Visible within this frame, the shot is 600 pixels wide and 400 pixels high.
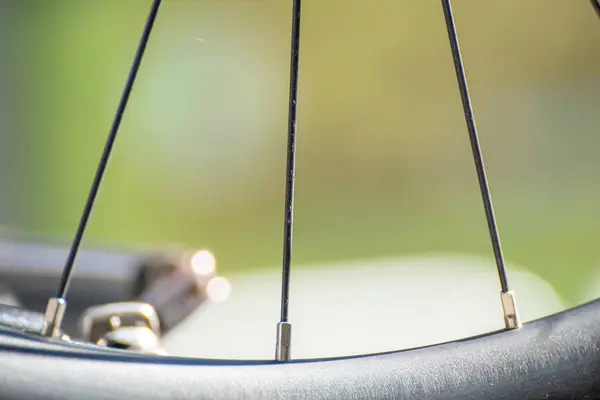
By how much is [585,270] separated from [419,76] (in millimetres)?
803

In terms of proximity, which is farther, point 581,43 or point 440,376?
point 581,43

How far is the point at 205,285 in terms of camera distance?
82 centimetres

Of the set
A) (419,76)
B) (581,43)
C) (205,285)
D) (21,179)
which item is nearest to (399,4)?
(419,76)

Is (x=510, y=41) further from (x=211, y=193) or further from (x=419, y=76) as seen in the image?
(x=211, y=193)

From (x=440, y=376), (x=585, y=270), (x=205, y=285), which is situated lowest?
(x=440, y=376)

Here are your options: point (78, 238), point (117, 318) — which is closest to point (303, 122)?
point (117, 318)

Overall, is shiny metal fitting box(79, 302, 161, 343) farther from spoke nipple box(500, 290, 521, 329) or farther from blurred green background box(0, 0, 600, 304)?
blurred green background box(0, 0, 600, 304)

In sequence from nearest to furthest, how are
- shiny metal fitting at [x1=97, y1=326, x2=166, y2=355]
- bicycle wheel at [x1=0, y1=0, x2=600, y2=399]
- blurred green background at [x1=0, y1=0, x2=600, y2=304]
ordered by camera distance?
bicycle wheel at [x1=0, y1=0, x2=600, y2=399], shiny metal fitting at [x1=97, y1=326, x2=166, y2=355], blurred green background at [x1=0, y1=0, x2=600, y2=304]

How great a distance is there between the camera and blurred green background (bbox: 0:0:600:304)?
207 cm

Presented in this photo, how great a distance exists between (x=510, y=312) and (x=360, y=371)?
0.21 feet

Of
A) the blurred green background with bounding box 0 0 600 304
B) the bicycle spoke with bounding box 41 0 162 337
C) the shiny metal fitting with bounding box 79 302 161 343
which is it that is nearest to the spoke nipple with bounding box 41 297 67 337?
the bicycle spoke with bounding box 41 0 162 337

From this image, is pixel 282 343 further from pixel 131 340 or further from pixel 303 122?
pixel 303 122

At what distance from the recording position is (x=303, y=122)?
7.24 ft

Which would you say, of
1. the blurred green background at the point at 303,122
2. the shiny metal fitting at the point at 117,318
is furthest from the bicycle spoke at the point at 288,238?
the blurred green background at the point at 303,122
